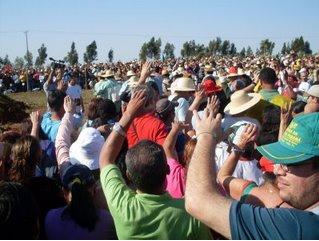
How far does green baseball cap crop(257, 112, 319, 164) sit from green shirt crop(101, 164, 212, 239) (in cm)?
75

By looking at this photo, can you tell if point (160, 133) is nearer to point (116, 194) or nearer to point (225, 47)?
point (116, 194)

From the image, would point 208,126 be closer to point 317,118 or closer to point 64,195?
point 317,118

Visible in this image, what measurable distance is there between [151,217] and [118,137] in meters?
0.67

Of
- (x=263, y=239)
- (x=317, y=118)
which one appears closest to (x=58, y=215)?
(x=263, y=239)

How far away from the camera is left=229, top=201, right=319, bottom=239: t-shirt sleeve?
5.99 ft

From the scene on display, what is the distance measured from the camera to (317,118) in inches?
79.2

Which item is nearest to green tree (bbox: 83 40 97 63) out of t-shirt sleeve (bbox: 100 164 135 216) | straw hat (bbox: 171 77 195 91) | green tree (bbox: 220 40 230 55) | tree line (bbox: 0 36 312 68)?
tree line (bbox: 0 36 312 68)

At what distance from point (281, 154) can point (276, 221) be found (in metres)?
0.36

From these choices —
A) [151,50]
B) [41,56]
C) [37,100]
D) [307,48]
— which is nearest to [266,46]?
[307,48]

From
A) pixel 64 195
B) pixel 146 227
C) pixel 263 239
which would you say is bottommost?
pixel 64 195

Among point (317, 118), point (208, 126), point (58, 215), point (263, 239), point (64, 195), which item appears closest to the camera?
point (263, 239)

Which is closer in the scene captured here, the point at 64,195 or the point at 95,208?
the point at 95,208

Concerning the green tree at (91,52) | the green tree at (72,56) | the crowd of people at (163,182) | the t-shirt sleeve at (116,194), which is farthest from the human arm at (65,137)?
the green tree at (91,52)

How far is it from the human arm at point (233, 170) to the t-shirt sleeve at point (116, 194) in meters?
0.66
